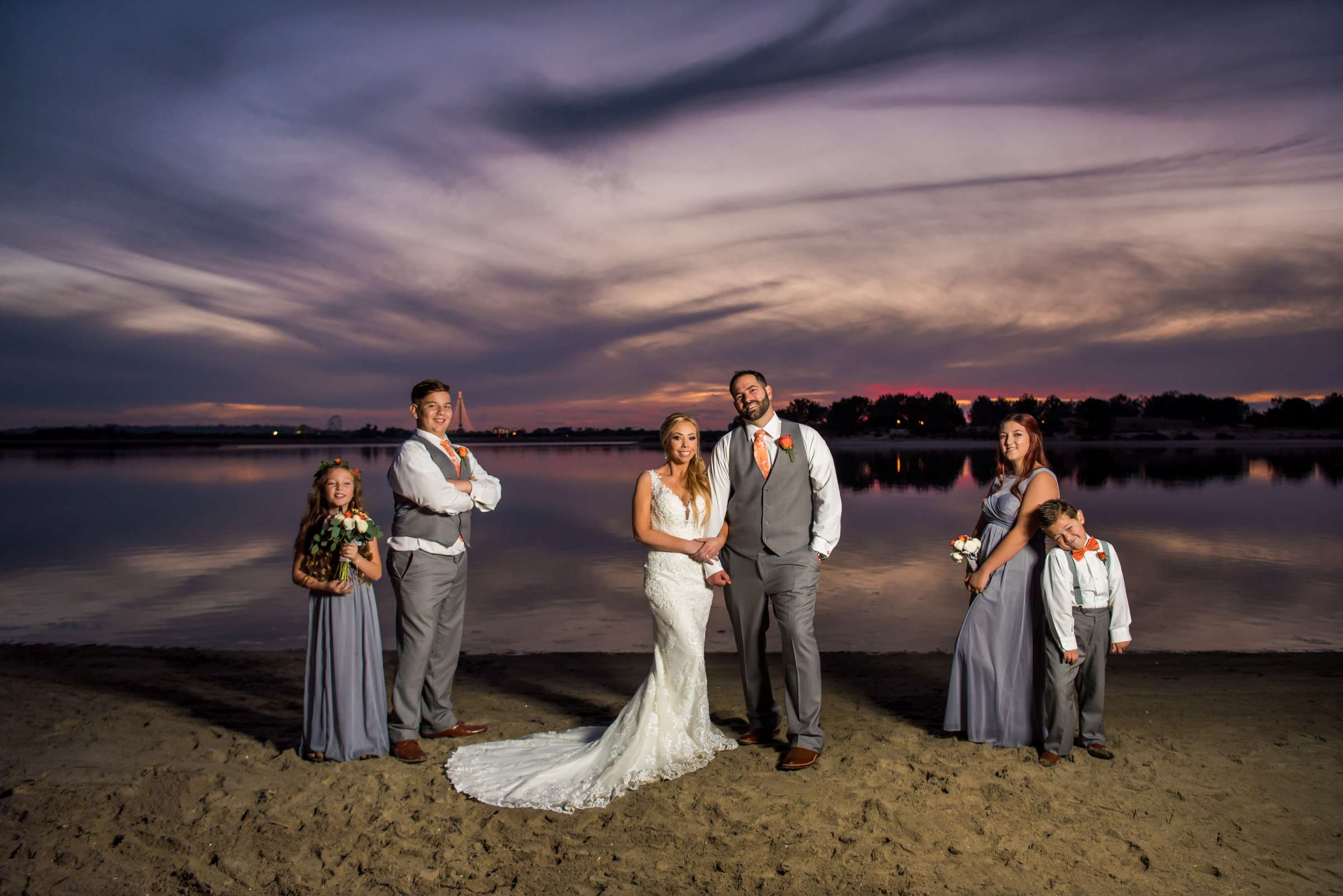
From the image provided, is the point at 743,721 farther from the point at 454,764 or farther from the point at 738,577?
the point at 454,764

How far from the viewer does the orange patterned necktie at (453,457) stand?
5637 millimetres

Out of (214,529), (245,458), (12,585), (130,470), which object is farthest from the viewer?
(245,458)

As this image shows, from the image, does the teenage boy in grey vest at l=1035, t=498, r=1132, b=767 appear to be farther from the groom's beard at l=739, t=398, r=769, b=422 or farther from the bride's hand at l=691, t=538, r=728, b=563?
the bride's hand at l=691, t=538, r=728, b=563

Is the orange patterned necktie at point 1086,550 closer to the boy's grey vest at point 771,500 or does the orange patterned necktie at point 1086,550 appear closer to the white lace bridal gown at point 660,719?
the boy's grey vest at point 771,500

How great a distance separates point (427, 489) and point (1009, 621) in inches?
154

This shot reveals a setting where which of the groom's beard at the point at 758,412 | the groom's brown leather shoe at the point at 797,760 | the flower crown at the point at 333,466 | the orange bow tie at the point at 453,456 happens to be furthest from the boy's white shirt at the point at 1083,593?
the flower crown at the point at 333,466

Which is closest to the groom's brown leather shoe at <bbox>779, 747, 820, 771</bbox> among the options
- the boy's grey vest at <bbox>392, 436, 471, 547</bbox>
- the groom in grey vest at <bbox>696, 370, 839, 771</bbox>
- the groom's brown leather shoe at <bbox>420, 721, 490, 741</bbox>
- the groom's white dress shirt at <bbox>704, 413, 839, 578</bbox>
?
the groom in grey vest at <bbox>696, 370, 839, 771</bbox>

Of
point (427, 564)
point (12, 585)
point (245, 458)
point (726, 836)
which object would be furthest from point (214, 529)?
point (245, 458)

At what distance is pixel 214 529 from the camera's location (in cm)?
2152

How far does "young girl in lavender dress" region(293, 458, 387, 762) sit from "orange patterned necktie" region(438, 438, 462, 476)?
656 millimetres

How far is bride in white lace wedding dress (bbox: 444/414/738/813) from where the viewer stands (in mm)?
5273

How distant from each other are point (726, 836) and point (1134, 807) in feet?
7.58

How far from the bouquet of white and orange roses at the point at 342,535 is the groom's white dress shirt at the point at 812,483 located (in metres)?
2.16

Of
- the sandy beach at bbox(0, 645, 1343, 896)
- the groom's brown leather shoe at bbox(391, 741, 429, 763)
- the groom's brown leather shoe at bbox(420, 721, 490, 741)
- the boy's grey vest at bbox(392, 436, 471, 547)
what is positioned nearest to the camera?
the sandy beach at bbox(0, 645, 1343, 896)
